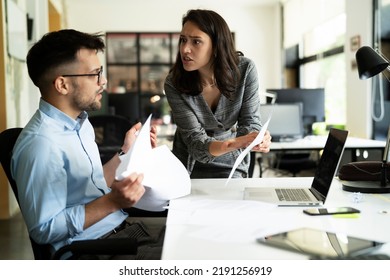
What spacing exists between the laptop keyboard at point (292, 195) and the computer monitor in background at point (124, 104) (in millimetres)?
2980

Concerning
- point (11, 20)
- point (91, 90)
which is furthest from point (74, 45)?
point (11, 20)

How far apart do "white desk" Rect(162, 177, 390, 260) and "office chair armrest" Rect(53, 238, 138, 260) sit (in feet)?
0.32

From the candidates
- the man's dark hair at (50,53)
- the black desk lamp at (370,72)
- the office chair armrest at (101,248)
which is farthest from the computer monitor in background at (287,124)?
the office chair armrest at (101,248)

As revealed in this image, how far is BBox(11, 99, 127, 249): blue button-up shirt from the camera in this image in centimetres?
104

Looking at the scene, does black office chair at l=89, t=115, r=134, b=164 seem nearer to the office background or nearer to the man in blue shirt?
the man in blue shirt

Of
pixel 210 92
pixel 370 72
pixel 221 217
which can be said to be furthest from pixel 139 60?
pixel 221 217

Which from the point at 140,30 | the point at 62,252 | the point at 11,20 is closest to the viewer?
the point at 62,252

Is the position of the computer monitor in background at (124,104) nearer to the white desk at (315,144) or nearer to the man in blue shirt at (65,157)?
the white desk at (315,144)

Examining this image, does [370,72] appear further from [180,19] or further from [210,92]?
[180,19]

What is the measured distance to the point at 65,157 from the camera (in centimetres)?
116

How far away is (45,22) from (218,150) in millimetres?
4305
